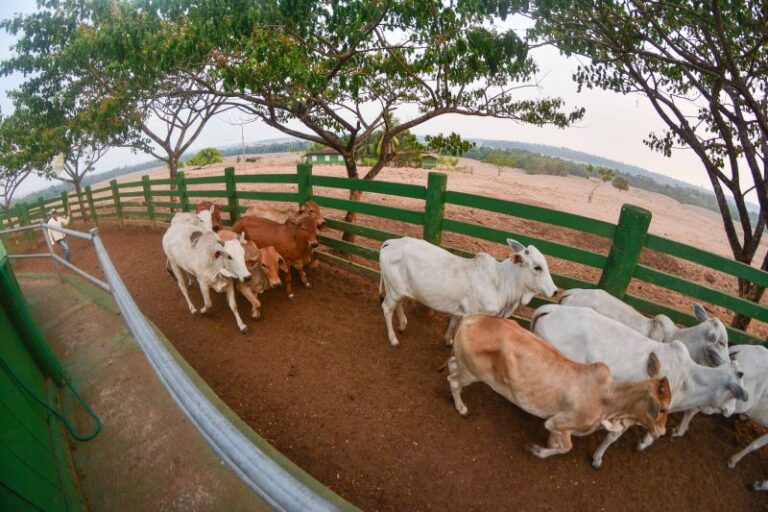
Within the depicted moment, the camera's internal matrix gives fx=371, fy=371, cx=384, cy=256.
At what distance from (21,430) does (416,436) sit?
269 centimetres

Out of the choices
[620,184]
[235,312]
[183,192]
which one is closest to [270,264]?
[235,312]

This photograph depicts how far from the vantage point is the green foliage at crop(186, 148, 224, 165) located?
42275mm

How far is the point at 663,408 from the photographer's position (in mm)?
2654

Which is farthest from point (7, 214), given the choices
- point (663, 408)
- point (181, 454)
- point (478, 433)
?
point (663, 408)

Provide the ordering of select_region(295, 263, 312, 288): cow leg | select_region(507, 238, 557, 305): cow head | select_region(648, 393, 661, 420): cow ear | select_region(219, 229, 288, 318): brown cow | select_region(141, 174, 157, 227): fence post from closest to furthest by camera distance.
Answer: select_region(648, 393, 661, 420): cow ear < select_region(507, 238, 557, 305): cow head < select_region(219, 229, 288, 318): brown cow < select_region(295, 263, 312, 288): cow leg < select_region(141, 174, 157, 227): fence post

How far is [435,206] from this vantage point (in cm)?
481

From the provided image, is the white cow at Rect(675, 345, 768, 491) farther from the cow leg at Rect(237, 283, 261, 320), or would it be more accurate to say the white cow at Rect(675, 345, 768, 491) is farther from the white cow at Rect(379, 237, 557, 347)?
the cow leg at Rect(237, 283, 261, 320)

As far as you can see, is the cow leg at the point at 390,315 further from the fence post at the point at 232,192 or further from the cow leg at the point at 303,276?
the fence post at the point at 232,192

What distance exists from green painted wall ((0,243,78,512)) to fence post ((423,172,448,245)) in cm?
402

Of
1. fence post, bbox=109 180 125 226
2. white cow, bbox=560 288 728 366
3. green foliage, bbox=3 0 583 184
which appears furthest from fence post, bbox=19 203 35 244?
white cow, bbox=560 288 728 366

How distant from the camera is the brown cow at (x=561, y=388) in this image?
272 centimetres

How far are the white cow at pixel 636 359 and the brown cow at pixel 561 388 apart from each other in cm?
23

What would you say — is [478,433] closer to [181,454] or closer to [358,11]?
[181,454]

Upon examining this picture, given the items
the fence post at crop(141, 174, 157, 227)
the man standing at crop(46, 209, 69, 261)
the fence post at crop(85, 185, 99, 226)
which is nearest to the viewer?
the man standing at crop(46, 209, 69, 261)
